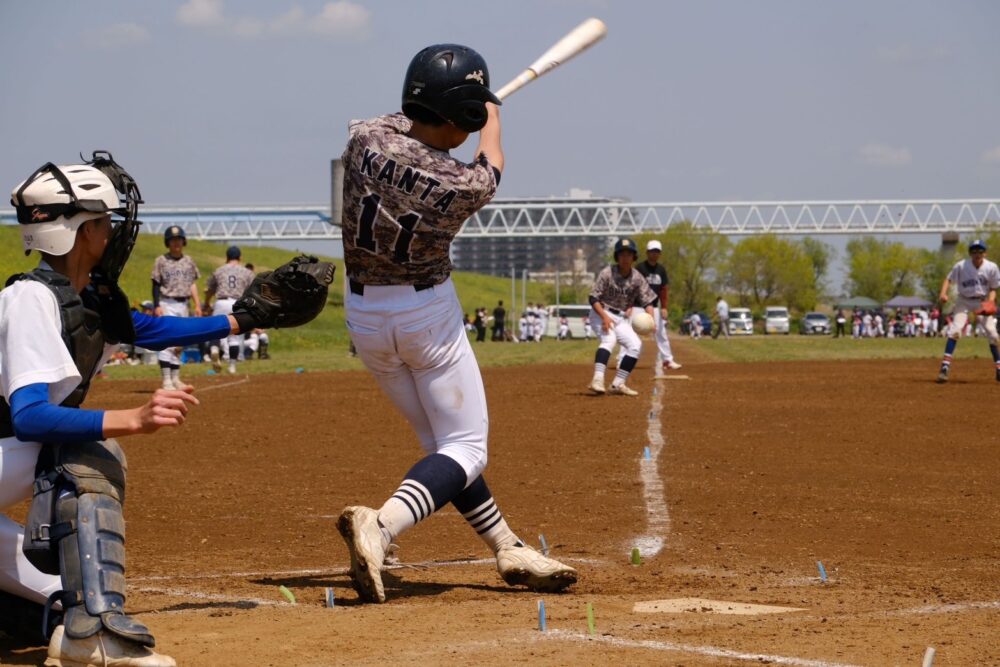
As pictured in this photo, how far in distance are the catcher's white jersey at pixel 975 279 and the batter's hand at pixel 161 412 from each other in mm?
17072

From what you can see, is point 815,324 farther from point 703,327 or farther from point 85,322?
point 85,322

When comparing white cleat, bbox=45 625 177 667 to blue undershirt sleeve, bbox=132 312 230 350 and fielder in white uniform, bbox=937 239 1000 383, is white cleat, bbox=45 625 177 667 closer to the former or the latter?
blue undershirt sleeve, bbox=132 312 230 350

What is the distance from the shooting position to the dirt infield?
14.7 feet

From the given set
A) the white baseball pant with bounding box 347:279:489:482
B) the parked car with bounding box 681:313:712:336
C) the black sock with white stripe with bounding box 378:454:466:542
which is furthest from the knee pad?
the parked car with bounding box 681:313:712:336

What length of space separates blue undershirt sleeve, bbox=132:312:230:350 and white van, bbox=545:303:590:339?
7050cm

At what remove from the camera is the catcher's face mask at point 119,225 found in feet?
14.6

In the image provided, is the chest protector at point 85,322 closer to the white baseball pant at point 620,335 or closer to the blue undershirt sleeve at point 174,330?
the blue undershirt sleeve at point 174,330

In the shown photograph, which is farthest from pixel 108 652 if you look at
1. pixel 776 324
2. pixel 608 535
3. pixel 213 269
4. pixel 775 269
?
pixel 775 269

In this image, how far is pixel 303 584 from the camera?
5871 millimetres

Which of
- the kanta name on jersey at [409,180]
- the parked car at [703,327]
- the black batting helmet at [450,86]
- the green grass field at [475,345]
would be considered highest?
the black batting helmet at [450,86]

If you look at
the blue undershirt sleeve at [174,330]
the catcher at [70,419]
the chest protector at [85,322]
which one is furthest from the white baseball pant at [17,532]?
the blue undershirt sleeve at [174,330]

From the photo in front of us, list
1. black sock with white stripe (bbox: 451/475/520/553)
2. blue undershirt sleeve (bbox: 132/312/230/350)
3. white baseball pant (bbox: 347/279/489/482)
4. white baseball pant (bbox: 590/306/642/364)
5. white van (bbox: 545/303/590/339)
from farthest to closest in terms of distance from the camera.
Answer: white van (bbox: 545/303/590/339) < white baseball pant (bbox: 590/306/642/364) < black sock with white stripe (bbox: 451/475/520/553) < white baseball pant (bbox: 347/279/489/482) < blue undershirt sleeve (bbox: 132/312/230/350)

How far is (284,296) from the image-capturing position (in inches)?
206

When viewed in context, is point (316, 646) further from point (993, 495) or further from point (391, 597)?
point (993, 495)
